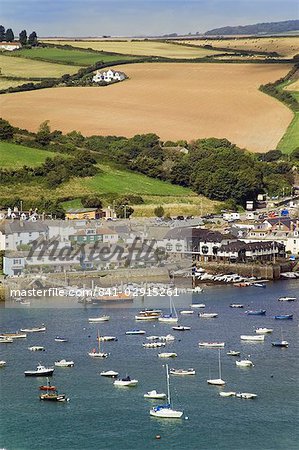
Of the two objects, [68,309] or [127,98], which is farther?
[127,98]

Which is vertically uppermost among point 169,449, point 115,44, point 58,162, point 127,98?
point 115,44

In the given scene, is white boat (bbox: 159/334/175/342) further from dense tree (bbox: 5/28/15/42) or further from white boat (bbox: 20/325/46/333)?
dense tree (bbox: 5/28/15/42)

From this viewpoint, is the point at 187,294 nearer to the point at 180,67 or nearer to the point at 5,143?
the point at 5,143

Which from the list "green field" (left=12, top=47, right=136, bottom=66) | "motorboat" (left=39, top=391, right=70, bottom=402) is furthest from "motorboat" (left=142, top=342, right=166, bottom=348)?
"green field" (left=12, top=47, right=136, bottom=66)

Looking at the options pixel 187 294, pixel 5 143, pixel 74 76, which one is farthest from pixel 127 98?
pixel 187 294

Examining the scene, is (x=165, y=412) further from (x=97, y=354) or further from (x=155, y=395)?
(x=97, y=354)

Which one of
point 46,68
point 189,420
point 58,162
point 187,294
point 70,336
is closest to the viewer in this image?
point 189,420

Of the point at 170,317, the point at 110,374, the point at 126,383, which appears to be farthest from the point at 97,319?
the point at 126,383
